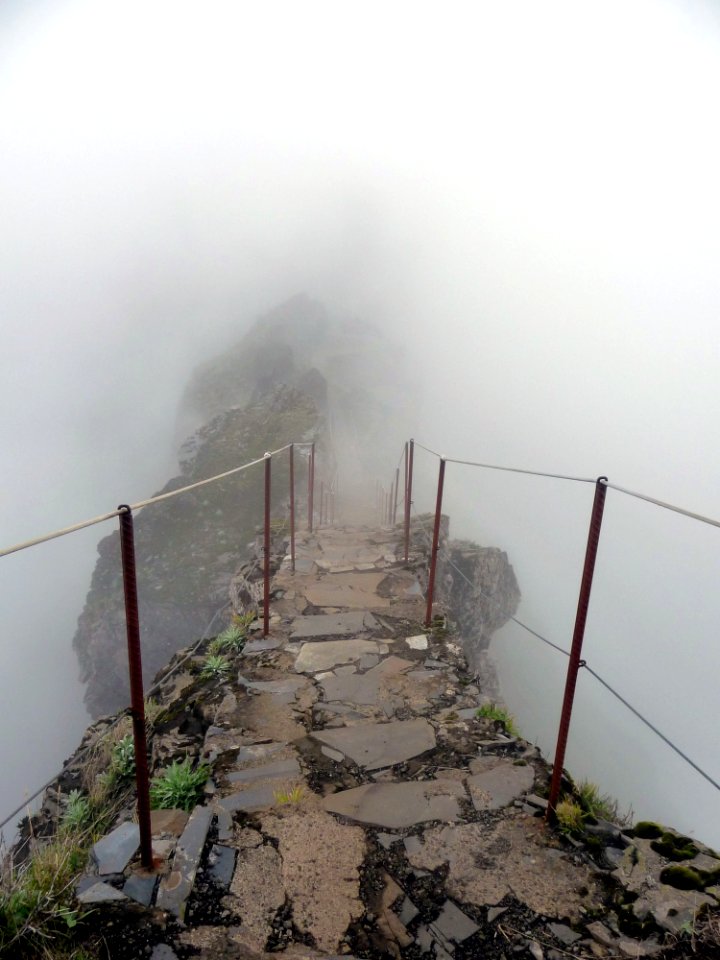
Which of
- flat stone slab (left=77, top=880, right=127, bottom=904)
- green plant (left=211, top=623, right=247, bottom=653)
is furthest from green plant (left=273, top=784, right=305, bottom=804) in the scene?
green plant (left=211, top=623, right=247, bottom=653)

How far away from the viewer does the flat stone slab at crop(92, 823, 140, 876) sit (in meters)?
2.34

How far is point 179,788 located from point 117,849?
2.38ft

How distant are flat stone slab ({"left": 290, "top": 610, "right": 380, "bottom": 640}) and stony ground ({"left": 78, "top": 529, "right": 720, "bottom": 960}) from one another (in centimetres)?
112

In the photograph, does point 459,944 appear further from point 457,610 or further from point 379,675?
point 457,610

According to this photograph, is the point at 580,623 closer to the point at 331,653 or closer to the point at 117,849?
the point at 117,849

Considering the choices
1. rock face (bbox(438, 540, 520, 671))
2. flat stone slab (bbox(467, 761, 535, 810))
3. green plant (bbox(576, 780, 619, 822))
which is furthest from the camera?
rock face (bbox(438, 540, 520, 671))

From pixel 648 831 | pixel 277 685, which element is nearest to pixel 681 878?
pixel 648 831

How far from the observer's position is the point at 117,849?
8.05 feet

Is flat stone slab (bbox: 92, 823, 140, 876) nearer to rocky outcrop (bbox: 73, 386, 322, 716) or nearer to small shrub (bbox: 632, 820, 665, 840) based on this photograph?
small shrub (bbox: 632, 820, 665, 840)

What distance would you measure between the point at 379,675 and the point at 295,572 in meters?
3.66

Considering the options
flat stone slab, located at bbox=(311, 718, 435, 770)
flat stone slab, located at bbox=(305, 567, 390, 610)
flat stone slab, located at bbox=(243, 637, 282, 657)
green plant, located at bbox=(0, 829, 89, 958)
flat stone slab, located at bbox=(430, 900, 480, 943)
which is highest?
green plant, located at bbox=(0, 829, 89, 958)

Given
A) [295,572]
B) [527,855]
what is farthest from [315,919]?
[295,572]

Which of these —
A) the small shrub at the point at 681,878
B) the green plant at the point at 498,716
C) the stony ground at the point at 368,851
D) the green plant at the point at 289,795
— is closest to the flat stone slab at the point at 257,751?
the stony ground at the point at 368,851

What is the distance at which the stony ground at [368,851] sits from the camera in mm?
2135
